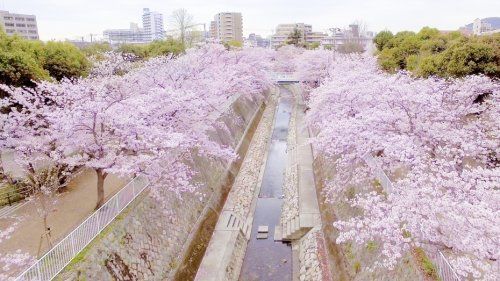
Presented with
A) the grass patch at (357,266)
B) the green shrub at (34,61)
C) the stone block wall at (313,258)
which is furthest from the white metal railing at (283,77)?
the grass patch at (357,266)

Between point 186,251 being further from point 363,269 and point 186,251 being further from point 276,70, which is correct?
point 276,70

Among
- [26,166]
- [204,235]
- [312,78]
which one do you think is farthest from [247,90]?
[26,166]

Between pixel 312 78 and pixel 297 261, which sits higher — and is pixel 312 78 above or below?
above

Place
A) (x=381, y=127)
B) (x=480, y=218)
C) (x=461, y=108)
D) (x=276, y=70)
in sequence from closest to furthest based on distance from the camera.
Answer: (x=480, y=218)
(x=381, y=127)
(x=461, y=108)
(x=276, y=70)

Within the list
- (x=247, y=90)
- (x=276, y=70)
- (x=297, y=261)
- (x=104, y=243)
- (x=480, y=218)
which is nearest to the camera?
(x=480, y=218)

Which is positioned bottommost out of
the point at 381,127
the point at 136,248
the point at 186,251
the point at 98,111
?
the point at 186,251

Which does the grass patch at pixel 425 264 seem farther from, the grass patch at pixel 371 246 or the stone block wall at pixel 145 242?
the stone block wall at pixel 145 242
